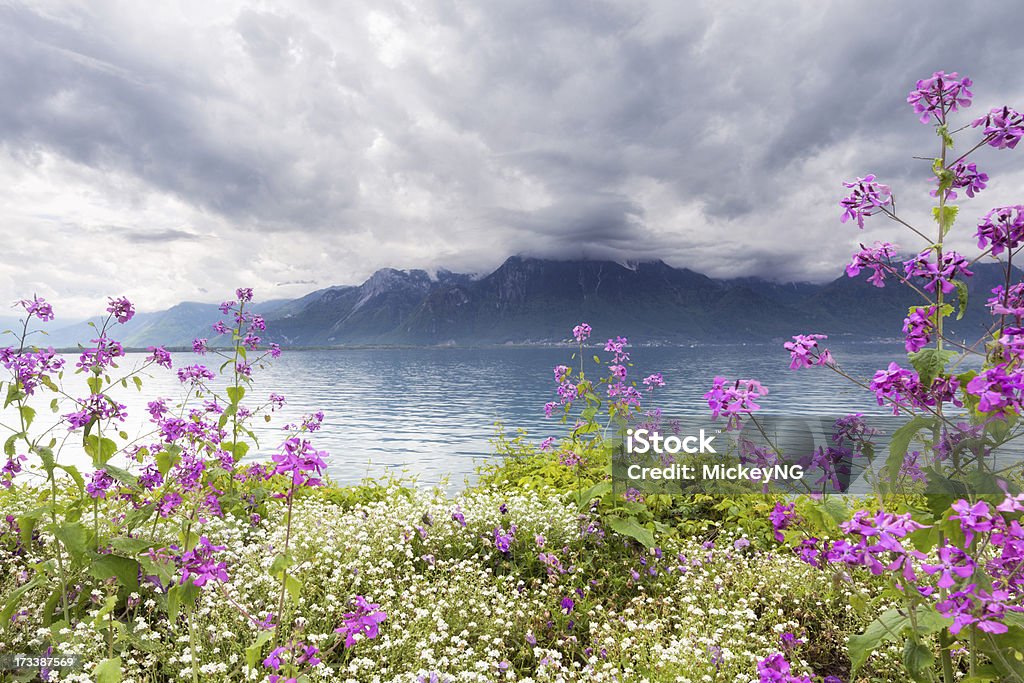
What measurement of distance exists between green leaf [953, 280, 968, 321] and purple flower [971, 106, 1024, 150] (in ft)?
2.62

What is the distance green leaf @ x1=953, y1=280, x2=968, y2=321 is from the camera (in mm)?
2642

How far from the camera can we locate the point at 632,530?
21.1 ft

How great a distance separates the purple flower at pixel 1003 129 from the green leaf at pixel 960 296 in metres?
0.80

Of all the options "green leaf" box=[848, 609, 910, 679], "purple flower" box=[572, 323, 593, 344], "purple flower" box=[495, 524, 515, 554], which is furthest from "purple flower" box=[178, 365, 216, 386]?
"green leaf" box=[848, 609, 910, 679]

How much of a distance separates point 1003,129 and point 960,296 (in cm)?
95

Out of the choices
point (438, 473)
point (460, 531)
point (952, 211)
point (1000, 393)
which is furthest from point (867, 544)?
point (438, 473)

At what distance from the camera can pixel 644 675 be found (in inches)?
172

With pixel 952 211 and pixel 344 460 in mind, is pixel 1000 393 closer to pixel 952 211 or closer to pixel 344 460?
pixel 952 211

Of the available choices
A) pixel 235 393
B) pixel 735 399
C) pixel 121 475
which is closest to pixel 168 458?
pixel 121 475

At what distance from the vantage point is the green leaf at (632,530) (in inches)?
248

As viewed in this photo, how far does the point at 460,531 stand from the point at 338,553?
1.51 meters

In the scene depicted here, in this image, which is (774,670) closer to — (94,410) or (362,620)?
(362,620)

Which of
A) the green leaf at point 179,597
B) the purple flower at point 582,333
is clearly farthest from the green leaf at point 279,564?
the purple flower at point 582,333

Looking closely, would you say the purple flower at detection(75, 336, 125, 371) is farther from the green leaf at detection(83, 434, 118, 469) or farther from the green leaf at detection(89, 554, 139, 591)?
the green leaf at detection(89, 554, 139, 591)
